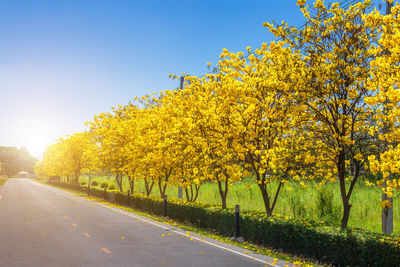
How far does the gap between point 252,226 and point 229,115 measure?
3957mm

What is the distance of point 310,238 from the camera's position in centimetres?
935

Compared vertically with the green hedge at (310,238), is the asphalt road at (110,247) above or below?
below

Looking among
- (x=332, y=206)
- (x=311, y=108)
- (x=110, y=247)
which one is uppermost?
(x=311, y=108)

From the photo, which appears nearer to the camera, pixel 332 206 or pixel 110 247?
pixel 110 247

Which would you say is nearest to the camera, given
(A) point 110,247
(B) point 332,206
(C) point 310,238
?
(C) point 310,238

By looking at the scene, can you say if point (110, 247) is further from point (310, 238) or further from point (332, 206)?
point (332, 206)

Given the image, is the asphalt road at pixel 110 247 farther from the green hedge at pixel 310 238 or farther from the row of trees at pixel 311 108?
the row of trees at pixel 311 108

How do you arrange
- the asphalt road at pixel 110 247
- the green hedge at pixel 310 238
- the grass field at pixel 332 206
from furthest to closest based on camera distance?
the grass field at pixel 332 206 < the asphalt road at pixel 110 247 < the green hedge at pixel 310 238

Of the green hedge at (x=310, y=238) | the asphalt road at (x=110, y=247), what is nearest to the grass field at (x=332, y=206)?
the green hedge at (x=310, y=238)

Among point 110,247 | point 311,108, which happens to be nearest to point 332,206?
point 311,108

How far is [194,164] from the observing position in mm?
15969

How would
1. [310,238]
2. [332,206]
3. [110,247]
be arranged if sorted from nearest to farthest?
[310,238] → [110,247] → [332,206]

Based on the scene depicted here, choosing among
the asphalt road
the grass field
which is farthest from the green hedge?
the grass field

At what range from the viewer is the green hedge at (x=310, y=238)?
769 centimetres
